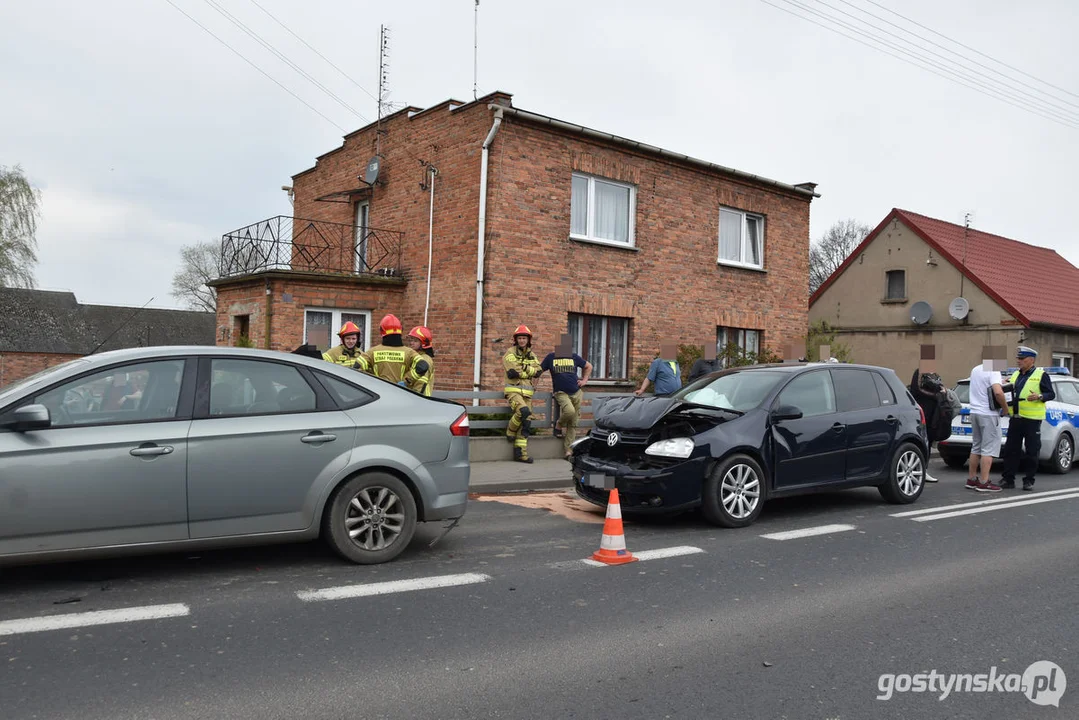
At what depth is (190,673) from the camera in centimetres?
380

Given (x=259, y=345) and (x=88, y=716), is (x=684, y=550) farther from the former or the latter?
(x=259, y=345)

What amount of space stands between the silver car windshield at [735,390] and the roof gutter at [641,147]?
284 inches

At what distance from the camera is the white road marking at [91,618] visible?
433 centimetres

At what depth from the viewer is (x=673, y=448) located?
7371mm

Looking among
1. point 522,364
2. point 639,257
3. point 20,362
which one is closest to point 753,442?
point 522,364

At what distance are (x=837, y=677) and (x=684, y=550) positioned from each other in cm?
265

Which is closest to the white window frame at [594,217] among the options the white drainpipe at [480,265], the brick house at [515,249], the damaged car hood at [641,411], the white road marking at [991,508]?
the brick house at [515,249]

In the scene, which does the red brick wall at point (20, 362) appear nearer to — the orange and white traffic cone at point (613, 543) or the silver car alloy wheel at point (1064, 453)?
the orange and white traffic cone at point (613, 543)

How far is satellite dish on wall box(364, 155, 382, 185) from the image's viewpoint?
55.7 ft

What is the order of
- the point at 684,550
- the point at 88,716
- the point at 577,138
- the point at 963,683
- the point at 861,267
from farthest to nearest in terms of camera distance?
the point at 861,267, the point at 577,138, the point at 684,550, the point at 963,683, the point at 88,716

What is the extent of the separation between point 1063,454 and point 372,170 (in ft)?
44.5

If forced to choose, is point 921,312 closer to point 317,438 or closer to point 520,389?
point 520,389

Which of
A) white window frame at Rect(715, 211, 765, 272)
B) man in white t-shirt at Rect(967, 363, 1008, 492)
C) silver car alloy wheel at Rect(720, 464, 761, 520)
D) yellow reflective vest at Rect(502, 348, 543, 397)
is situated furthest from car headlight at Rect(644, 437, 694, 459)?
white window frame at Rect(715, 211, 765, 272)

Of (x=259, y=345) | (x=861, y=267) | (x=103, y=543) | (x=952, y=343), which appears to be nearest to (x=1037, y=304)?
(x=952, y=343)
